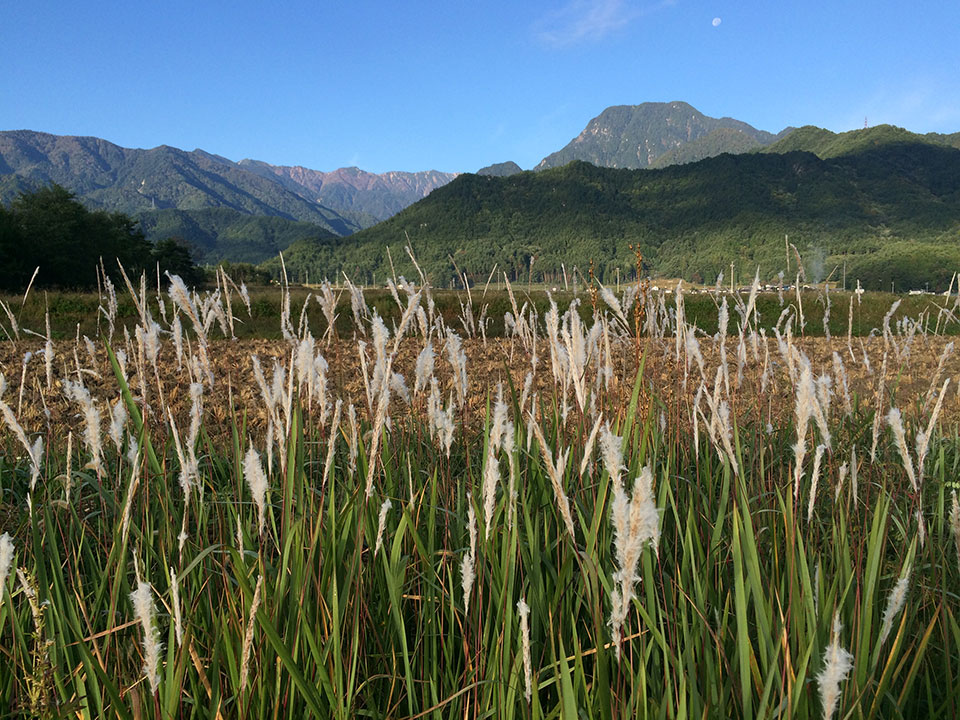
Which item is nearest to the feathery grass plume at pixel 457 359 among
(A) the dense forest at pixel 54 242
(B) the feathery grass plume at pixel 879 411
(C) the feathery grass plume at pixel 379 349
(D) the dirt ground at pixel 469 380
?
(D) the dirt ground at pixel 469 380

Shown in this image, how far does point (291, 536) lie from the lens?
156 centimetres

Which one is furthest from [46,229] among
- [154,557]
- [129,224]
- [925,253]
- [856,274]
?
[925,253]

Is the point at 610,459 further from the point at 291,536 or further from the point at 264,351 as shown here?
the point at 264,351

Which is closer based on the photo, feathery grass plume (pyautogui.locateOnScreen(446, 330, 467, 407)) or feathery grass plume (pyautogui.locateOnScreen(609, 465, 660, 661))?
feathery grass plume (pyautogui.locateOnScreen(609, 465, 660, 661))

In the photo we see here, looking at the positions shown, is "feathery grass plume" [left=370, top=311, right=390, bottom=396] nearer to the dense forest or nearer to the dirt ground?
the dirt ground

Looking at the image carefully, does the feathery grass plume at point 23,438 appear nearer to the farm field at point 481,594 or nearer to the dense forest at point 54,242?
the farm field at point 481,594

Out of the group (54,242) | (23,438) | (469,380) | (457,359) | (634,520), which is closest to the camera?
(634,520)

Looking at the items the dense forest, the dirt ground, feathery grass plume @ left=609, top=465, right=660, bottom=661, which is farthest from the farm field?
the dense forest

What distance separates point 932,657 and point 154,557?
2.75 meters

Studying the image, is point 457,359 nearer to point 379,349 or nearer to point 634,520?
point 379,349

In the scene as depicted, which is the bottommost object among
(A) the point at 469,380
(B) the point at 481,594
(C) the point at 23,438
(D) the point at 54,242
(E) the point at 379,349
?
(B) the point at 481,594

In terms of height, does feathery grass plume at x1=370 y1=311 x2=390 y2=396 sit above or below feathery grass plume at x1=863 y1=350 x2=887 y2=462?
above

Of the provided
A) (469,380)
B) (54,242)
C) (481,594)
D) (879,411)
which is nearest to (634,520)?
(481,594)

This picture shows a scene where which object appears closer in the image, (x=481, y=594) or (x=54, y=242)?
(x=481, y=594)
